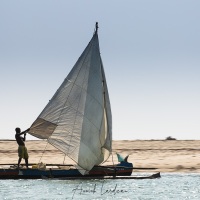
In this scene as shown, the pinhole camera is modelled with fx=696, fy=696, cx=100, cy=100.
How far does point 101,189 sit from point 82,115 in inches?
176

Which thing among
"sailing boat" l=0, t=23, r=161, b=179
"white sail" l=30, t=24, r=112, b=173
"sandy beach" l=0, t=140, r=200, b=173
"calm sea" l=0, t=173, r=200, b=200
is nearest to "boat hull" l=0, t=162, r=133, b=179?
"calm sea" l=0, t=173, r=200, b=200

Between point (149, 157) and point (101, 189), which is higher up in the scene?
point (149, 157)

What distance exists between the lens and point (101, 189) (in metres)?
33.6

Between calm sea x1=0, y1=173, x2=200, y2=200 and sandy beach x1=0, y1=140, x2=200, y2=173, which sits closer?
calm sea x1=0, y1=173, x2=200, y2=200

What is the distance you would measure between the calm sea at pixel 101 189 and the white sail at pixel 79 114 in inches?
73.6

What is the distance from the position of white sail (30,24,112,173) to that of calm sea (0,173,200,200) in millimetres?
1870

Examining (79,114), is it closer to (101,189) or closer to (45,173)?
(45,173)

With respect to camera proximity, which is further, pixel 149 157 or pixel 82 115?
pixel 149 157

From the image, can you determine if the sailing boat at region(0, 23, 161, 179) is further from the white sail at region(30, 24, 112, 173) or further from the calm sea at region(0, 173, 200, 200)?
the calm sea at region(0, 173, 200, 200)

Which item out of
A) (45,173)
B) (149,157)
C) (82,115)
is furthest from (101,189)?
(149,157)

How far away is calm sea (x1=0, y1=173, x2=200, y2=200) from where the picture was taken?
31359 millimetres

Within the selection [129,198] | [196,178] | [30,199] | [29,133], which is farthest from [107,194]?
[196,178]

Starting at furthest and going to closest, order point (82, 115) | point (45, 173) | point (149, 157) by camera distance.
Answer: point (149, 157)
point (45, 173)
point (82, 115)

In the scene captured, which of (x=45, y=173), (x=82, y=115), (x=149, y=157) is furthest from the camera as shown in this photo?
(x=149, y=157)
